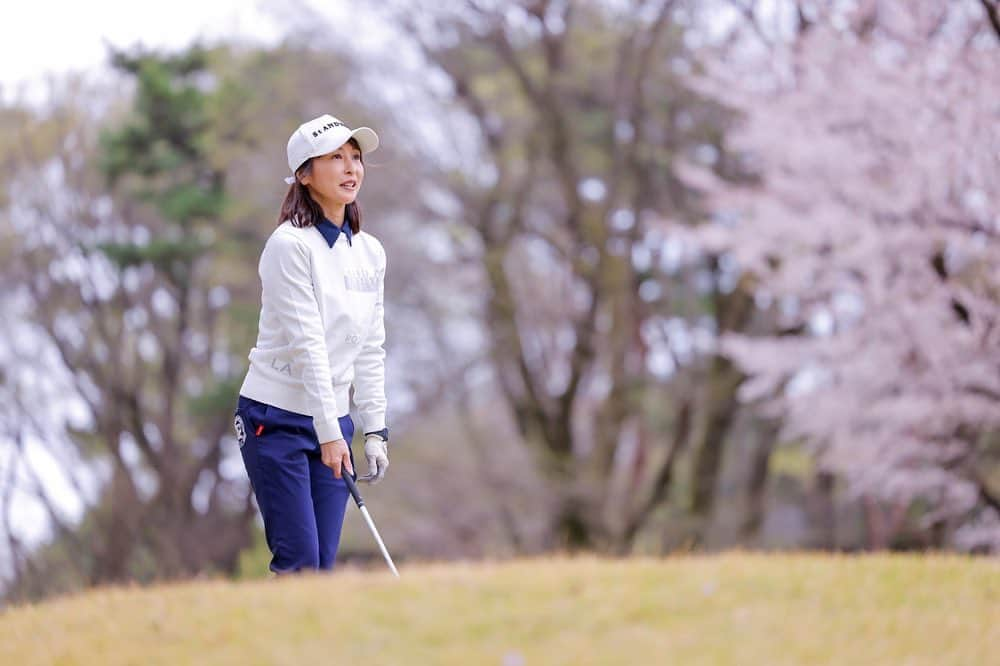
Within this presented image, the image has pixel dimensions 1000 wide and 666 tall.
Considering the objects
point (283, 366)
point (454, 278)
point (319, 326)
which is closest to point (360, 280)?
point (319, 326)

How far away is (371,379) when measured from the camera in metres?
4.70

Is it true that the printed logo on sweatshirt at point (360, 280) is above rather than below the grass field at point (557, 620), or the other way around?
above

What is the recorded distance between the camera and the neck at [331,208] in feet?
14.8

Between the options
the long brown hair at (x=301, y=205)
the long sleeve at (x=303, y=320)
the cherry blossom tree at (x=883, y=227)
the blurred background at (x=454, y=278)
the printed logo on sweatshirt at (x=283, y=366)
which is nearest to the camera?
the long sleeve at (x=303, y=320)

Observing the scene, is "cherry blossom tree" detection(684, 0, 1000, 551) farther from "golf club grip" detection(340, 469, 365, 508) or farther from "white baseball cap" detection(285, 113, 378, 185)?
"golf club grip" detection(340, 469, 365, 508)

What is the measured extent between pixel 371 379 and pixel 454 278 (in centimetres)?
1418

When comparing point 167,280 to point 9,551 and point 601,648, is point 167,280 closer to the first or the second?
point 9,551

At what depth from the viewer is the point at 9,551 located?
19844 millimetres

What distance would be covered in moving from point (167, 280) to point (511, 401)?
5.35 m

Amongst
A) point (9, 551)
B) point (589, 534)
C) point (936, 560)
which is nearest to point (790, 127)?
point (589, 534)

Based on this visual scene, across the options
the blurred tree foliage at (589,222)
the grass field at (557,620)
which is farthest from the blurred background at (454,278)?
the grass field at (557,620)

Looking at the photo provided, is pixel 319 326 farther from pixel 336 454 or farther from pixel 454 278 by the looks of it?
pixel 454 278

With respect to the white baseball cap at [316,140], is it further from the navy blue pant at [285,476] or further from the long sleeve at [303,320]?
the navy blue pant at [285,476]

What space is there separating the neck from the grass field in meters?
1.24
